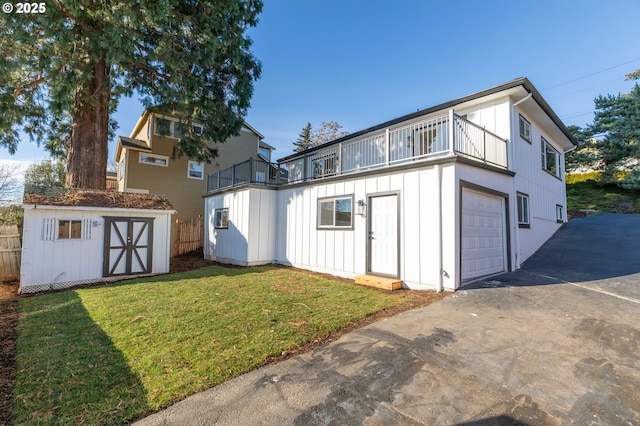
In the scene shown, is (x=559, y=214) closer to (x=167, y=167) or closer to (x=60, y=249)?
(x=60, y=249)

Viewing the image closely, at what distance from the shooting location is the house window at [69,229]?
26.1 ft

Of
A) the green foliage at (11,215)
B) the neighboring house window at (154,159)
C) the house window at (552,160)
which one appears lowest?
the green foliage at (11,215)

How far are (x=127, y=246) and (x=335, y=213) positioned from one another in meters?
6.63

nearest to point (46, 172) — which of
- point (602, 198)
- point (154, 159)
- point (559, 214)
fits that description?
point (154, 159)

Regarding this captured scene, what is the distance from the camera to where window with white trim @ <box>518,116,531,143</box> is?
8.96m

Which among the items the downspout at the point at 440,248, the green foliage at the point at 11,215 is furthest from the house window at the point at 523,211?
the green foliage at the point at 11,215

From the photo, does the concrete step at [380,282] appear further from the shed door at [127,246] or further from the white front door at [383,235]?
the shed door at [127,246]

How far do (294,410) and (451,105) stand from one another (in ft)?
29.9

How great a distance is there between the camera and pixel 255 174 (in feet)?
34.5

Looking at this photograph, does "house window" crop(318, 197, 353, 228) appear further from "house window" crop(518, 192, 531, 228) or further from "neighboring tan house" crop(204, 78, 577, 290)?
"house window" crop(518, 192, 531, 228)

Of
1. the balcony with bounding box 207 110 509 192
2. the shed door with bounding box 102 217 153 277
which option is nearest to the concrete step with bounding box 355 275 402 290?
the balcony with bounding box 207 110 509 192

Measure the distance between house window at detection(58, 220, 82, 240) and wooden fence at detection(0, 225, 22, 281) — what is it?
174 cm

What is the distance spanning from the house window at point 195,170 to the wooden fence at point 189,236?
3605mm

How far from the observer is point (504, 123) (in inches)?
320
